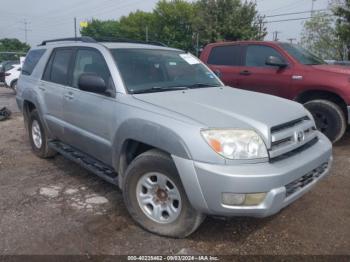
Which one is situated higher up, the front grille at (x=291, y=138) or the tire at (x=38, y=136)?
the front grille at (x=291, y=138)

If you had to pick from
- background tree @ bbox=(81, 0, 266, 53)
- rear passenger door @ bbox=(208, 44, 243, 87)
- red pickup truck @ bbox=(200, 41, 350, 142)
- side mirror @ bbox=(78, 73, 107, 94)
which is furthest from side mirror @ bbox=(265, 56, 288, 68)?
background tree @ bbox=(81, 0, 266, 53)

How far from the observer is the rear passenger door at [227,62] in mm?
7227

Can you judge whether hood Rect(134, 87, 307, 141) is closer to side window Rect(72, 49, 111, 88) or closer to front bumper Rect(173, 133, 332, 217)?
front bumper Rect(173, 133, 332, 217)

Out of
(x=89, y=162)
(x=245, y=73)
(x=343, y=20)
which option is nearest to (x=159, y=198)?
(x=89, y=162)

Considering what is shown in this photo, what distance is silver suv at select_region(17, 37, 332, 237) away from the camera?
277cm

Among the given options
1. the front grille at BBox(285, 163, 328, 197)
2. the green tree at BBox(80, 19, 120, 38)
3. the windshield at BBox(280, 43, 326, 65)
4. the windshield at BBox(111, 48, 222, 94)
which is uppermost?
the green tree at BBox(80, 19, 120, 38)

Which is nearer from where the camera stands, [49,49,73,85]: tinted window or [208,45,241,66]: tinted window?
[49,49,73,85]: tinted window

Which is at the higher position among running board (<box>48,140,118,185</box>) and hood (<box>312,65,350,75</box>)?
hood (<box>312,65,350,75</box>)

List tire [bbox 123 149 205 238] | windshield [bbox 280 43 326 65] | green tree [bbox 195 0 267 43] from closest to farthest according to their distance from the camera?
tire [bbox 123 149 205 238] → windshield [bbox 280 43 326 65] → green tree [bbox 195 0 267 43]

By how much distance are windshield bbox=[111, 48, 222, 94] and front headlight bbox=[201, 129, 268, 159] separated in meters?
1.13

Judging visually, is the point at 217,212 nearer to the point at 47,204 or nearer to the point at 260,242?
the point at 260,242

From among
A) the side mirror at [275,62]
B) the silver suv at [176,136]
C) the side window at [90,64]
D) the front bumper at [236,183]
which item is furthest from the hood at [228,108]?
the side mirror at [275,62]

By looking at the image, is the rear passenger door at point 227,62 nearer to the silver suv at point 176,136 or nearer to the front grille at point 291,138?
the silver suv at point 176,136

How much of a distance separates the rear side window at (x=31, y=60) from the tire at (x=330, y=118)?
440cm
